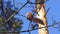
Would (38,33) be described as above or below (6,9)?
below

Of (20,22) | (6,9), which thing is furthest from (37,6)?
(20,22)

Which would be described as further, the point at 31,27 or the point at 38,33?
the point at 38,33

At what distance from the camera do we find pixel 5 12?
2.72 metres

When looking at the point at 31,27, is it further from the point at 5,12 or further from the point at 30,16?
the point at 5,12

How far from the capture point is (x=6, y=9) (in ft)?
9.08

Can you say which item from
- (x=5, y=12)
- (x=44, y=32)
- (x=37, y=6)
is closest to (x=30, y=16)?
(x=5, y=12)

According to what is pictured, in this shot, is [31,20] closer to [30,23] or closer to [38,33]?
[30,23]

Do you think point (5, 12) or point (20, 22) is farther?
point (20, 22)

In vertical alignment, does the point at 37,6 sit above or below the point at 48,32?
above

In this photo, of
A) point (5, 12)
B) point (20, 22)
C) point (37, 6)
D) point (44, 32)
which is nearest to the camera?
point (5, 12)

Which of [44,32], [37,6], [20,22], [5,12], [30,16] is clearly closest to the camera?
[30,16]

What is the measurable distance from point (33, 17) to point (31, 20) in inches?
2.0

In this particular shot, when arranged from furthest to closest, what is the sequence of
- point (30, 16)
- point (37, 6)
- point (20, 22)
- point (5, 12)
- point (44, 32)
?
point (20, 22)
point (44, 32)
point (37, 6)
point (5, 12)
point (30, 16)

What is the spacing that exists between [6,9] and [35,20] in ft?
1.41
